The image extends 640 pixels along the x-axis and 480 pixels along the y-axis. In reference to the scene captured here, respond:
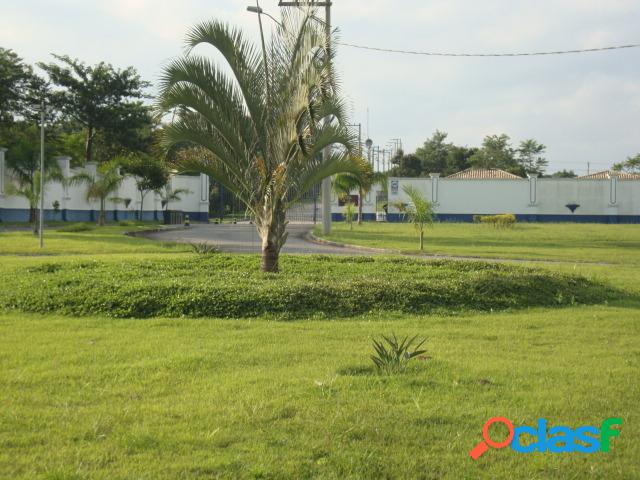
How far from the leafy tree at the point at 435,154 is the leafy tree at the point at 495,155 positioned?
419 cm

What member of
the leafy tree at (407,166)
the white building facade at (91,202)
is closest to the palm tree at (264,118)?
the white building facade at (91,202)

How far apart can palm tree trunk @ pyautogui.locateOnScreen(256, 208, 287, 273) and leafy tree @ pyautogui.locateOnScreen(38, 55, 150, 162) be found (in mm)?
35240

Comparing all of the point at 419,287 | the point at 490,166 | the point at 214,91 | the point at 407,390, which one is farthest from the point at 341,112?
the point at 490,166

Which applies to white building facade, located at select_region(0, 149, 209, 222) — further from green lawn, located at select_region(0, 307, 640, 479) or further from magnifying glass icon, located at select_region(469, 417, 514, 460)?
magnifying glass icon, located at select_region(469, 417, 514, 460)

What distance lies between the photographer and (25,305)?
27.5 ft

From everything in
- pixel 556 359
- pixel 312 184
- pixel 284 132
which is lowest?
pixel 556 359

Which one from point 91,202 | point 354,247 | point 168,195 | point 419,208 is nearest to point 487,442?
point 419,208

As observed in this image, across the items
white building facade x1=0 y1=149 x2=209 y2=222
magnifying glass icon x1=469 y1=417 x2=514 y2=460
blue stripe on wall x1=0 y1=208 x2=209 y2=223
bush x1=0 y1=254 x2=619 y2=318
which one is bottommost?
magnifying glass icon x1=469 y1=417 x2=514 y2=460

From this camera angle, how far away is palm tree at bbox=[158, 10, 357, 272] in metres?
10.4

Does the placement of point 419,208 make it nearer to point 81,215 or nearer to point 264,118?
point 264,118

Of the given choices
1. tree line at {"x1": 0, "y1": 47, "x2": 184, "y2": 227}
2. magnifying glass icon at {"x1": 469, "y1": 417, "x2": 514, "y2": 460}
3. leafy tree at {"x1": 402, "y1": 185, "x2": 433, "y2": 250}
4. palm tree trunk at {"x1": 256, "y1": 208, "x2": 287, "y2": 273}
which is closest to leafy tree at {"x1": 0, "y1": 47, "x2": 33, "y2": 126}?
tree line at {"x1": 0, "y1": 47, "x2": 184, "y2": 227}

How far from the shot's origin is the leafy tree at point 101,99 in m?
42.9

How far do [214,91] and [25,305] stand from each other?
13.9 feet

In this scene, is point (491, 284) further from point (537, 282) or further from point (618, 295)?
point (618, 295)
